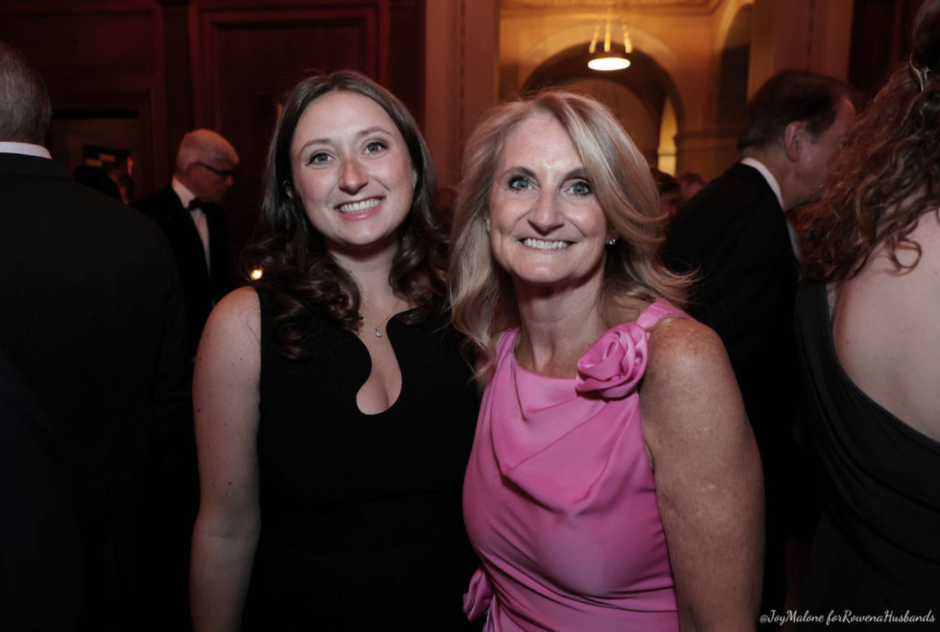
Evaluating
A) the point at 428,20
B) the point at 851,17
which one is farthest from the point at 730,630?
the point at 851,17

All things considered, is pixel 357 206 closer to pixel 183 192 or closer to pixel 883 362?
pixel 883 362

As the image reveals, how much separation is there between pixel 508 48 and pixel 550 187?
989cm

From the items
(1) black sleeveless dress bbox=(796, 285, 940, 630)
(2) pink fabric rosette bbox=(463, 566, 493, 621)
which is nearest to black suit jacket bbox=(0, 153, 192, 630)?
(2) pink fabric rosette bbox=(463, 566, 493, 621)

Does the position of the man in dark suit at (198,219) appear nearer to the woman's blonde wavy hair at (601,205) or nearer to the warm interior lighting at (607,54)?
the woman's blonde wavy hair at (601,205)

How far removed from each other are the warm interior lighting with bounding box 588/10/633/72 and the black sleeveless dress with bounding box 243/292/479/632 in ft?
30.6

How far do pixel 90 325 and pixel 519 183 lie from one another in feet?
4.27

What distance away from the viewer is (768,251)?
2.53 meters

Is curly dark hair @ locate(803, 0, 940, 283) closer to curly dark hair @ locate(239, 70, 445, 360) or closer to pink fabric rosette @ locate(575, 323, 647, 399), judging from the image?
pink fabric rosette @ locate(575, 323, 647, 399)

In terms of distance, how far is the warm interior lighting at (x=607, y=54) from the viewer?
985 centimetres

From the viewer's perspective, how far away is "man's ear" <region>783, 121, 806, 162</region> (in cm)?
275

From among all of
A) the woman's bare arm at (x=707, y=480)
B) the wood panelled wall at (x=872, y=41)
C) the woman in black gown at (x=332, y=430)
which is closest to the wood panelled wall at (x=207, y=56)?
the wood panelled wall at (x=872, y=41)

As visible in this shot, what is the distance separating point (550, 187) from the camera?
133 cm

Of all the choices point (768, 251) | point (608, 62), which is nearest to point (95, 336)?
point (768, 251)

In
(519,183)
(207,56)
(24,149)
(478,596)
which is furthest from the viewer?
(207,56)
